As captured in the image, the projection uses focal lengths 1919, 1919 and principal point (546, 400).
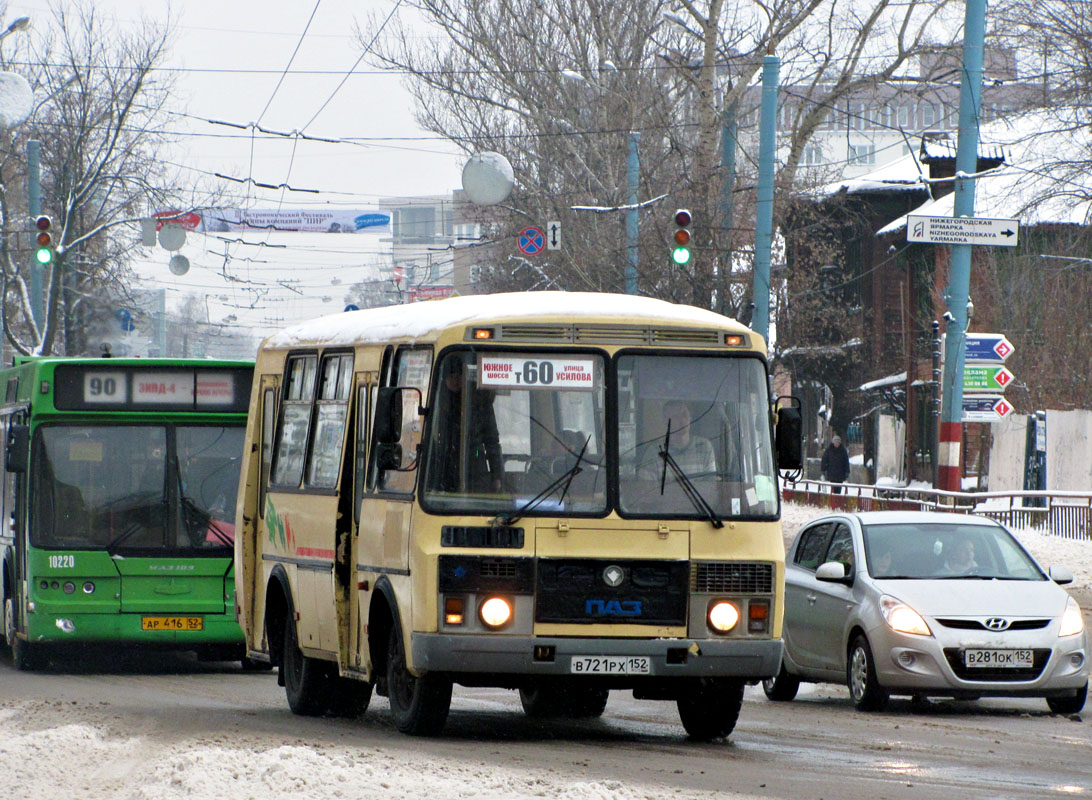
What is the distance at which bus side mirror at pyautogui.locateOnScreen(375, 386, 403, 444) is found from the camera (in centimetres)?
934

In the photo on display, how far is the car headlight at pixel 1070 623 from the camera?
1225 cm

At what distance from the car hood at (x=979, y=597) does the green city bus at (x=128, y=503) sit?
5.48 m

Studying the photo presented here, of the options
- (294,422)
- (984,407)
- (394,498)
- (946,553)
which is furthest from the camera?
(984,407)

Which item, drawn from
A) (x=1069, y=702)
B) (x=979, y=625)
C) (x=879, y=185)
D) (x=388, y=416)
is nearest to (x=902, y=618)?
(x=979, y=625)

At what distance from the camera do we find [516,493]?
9.50m

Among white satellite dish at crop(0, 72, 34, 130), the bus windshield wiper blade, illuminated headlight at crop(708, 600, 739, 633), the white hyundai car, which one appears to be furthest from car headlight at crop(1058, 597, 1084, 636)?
white satellite dish at crop(0, 72, 34, 130)

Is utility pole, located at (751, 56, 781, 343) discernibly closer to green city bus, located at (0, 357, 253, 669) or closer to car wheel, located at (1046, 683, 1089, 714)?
green city bus, located at (0, 357, 253, 669)

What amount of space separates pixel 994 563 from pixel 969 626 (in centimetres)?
105

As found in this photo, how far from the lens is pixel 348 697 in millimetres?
11617

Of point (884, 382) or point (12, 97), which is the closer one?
point (12, 97)

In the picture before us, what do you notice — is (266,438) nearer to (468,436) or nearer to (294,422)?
(294,422)

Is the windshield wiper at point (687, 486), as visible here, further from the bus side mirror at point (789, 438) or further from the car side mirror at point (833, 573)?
the car side mirror at point (833, 573)

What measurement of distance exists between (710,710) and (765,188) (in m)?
18.3

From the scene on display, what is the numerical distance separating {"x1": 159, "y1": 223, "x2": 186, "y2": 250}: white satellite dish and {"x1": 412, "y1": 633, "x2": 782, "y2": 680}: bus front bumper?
3225cm
